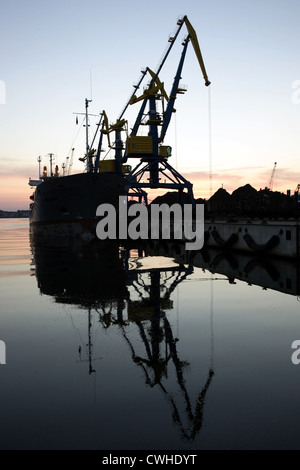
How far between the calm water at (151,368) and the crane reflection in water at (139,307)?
0.04m

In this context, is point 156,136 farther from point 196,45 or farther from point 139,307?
point 139,307

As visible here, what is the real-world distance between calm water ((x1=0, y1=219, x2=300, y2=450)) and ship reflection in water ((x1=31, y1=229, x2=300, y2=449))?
4 centimetres

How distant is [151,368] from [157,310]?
524 centimetres

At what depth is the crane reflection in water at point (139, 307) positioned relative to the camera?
686 cm

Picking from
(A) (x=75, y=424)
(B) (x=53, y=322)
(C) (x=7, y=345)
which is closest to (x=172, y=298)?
(B) (x=53, y=322)

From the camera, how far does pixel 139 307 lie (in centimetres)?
1384
